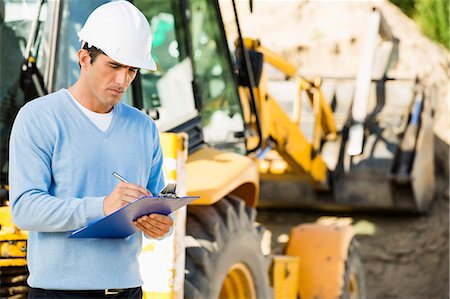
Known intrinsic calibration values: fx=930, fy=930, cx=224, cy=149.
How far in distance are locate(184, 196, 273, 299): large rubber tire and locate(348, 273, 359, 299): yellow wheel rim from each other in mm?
1739

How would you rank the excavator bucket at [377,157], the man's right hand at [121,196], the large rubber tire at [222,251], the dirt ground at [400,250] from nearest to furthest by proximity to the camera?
the man's right hand at [121,196] → the large rubber tire at [222,251] → the excavator bucket at [377,157] → the dirt ground at [400,250]

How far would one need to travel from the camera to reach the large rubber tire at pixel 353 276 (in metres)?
6.04

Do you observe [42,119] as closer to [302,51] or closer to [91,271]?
[91,271]

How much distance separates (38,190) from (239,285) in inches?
89.9

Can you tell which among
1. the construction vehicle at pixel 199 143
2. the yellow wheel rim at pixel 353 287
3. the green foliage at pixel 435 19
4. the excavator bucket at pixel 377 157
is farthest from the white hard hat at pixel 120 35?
the green foliage at pixel 435 19

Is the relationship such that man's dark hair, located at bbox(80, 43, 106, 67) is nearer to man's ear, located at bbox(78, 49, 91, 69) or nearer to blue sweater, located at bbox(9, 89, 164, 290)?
man's ear, located at bbox(78, 49, 91, 69)

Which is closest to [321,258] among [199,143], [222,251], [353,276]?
[353,276]

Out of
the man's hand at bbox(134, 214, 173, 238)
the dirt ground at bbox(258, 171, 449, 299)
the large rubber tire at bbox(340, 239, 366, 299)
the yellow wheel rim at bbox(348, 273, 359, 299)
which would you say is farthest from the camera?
the dirt ground at bbox(258, 171, 449, 299)

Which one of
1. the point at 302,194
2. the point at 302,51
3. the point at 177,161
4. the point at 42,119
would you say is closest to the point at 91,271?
the point at 42,119

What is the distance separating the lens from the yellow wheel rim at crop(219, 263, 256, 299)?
14.3 ft

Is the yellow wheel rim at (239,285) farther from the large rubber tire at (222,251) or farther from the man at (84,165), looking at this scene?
the man at (84,165)

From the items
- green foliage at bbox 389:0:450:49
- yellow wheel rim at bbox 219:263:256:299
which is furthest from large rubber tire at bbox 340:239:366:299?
green foliage at bbox 389:0:450:49

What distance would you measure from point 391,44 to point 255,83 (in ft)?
11.1

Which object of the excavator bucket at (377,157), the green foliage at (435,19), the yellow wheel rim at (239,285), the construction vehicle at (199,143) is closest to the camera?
the construction vehicle at (199,143)
